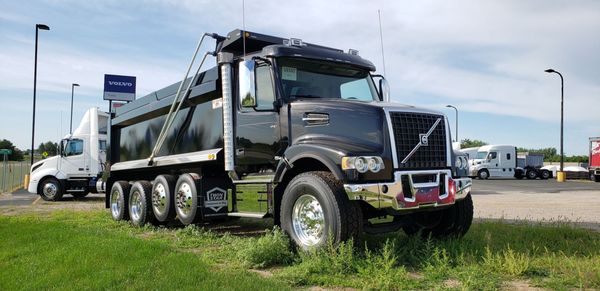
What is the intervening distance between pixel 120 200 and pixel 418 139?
7.40 meters

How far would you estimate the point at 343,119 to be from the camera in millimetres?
6141

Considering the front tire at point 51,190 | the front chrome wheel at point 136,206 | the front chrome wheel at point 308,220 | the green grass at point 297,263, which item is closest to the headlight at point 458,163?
the green grass at point 297,263

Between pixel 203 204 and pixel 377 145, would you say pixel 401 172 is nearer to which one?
pixel 377 145

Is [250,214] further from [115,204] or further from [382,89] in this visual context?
[115,204]

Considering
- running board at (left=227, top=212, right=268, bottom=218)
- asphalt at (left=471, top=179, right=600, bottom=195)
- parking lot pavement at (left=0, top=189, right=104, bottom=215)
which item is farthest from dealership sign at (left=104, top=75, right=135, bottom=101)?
running board at (left=227, top=212, right=268, bottom=218)

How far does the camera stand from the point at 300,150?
6207 mm

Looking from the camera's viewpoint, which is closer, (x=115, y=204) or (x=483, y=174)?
(x=115, y=204)

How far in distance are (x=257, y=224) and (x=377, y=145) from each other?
5074mm

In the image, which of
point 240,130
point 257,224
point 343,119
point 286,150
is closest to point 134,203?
point 257,224

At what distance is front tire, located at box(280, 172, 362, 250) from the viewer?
5.57 m

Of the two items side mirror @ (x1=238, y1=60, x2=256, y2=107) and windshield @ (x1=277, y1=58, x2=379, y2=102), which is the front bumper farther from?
side mirror @ (x1=238, y1=60, x2=256, y2=107)

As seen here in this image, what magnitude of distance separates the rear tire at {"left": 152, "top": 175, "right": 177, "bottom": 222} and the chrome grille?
478cm

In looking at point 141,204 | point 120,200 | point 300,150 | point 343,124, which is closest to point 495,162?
point 120,200

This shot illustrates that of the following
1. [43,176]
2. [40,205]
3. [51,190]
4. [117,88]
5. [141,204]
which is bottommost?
[40,205]
